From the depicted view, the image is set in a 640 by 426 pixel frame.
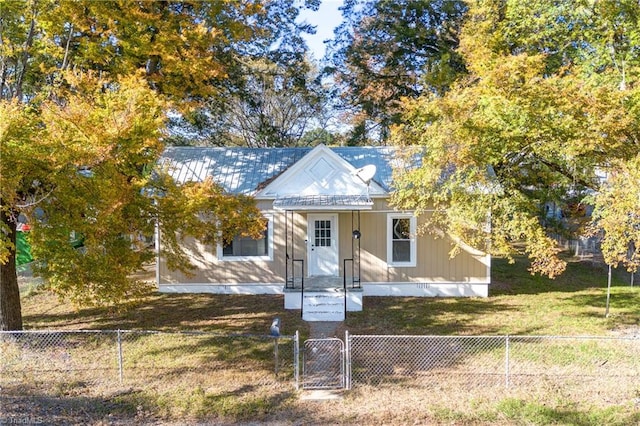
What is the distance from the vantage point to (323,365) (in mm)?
8406

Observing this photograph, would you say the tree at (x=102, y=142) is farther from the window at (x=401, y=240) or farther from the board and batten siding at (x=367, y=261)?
the window at (x=401, y=240)

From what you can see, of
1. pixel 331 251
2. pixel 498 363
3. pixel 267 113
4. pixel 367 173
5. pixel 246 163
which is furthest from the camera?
pixel 267 113

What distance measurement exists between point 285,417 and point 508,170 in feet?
29.3

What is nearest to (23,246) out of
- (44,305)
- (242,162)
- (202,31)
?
(44,305)

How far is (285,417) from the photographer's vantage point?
662 cm

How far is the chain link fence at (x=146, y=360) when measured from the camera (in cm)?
782

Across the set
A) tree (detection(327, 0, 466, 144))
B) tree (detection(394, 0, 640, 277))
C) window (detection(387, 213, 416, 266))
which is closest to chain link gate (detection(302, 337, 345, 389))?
tree (detection(394, 0, 640, 277))

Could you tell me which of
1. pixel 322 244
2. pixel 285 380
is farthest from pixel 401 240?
pixel 285 380

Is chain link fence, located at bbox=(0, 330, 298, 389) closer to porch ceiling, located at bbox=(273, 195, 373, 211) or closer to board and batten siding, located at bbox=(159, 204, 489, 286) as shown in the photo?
porch ceiling, located at bbox=(273, 195, 373, 211)

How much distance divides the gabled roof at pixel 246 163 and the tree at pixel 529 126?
9.56 feet

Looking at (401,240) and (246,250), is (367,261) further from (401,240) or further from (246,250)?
(246,250)

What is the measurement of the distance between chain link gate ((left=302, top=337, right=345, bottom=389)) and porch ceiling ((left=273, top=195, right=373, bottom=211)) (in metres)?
4.05

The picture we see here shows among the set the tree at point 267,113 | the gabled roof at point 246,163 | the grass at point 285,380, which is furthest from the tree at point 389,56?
the grass at point 285,380

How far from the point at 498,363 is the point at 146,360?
6853 mm
